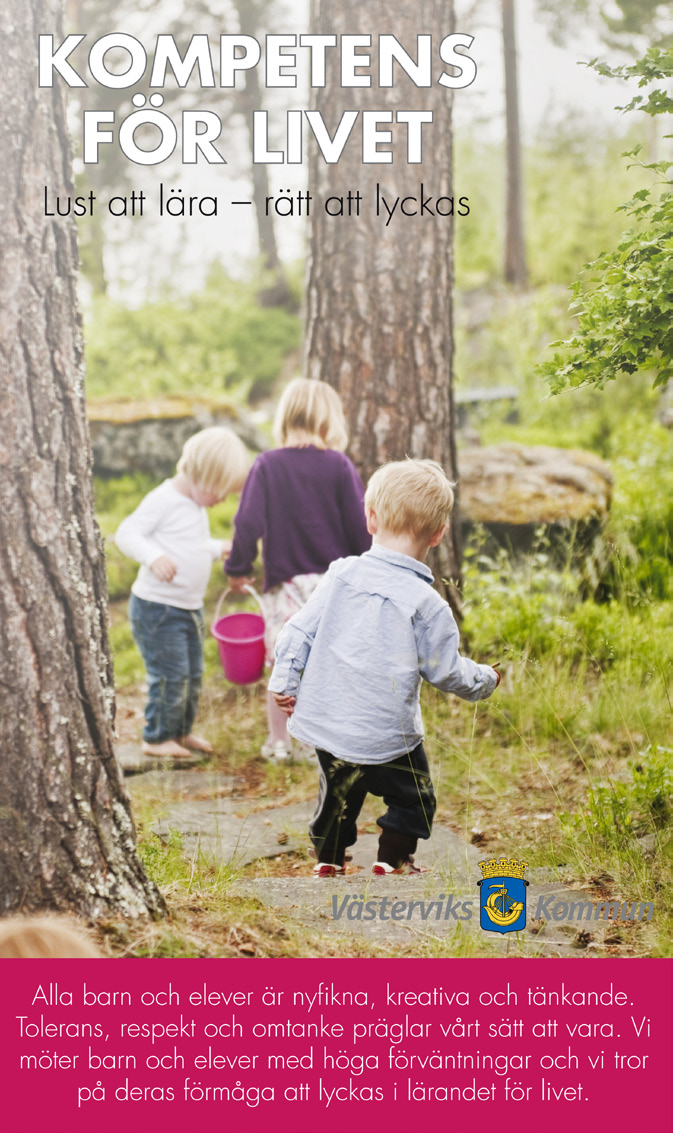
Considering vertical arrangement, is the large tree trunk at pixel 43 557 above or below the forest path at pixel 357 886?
above

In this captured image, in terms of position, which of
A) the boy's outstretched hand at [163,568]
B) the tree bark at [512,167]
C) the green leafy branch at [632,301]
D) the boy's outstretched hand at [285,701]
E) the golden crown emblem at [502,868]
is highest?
the tree bark at [512,167]

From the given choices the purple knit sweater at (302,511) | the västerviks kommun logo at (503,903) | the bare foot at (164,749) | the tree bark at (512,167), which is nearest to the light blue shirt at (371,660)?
the västerviks kommun logo at (503,903)

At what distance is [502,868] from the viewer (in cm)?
267

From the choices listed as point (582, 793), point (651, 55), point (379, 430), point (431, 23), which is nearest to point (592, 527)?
point (379, 430)

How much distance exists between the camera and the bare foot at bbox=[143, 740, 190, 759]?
438 cm

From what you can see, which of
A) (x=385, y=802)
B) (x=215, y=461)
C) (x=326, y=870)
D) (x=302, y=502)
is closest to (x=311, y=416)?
(x=302, y=502)

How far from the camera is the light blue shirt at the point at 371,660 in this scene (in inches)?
113

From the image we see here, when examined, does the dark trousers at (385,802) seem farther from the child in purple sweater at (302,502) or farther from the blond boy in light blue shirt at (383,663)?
the child in purple sweater at (302,502)

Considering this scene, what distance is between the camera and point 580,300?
8.73 ft

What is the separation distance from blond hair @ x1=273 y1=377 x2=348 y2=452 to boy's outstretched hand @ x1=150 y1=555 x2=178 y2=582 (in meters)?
0.75

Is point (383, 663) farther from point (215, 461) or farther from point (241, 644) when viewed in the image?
point (215, 461)

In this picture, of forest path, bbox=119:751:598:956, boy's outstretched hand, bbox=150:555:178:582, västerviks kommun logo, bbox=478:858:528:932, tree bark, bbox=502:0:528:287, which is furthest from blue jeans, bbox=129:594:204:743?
tree bark, bbox=502:0:528:287

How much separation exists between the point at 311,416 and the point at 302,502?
1.28 ft
